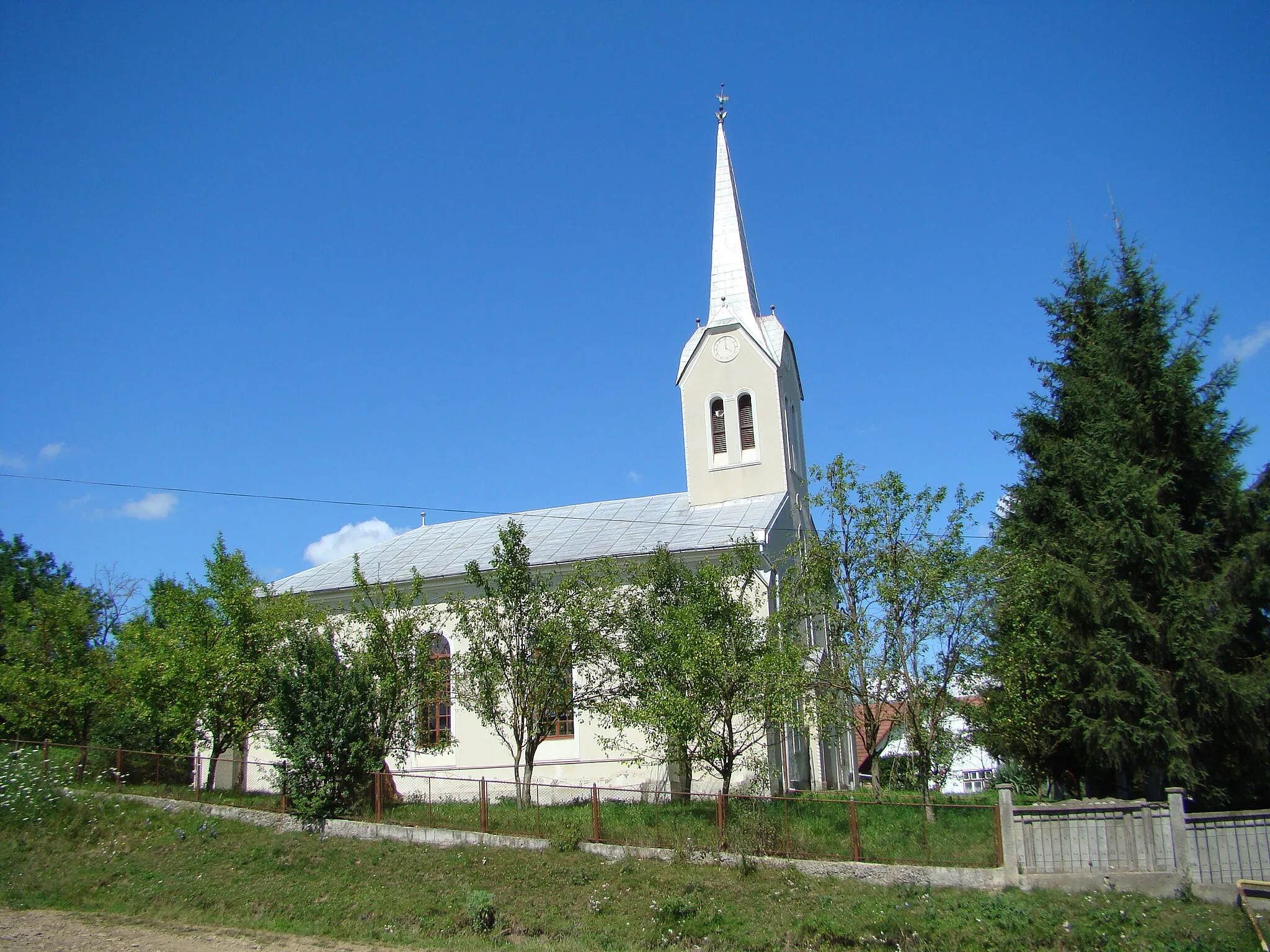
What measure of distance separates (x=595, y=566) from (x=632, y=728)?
16.0 feet

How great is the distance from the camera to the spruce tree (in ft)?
59.5

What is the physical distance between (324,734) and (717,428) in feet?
56.5

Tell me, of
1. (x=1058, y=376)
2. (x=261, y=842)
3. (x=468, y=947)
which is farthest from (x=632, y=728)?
(x=1058, y=376)

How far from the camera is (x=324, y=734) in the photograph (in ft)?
67.8

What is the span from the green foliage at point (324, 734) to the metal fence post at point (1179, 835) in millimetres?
15207

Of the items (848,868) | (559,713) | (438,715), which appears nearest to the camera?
(848,868)

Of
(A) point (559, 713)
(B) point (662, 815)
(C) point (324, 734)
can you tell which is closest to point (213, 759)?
(C) point (324, 734)

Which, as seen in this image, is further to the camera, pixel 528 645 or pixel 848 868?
pixel 528 645

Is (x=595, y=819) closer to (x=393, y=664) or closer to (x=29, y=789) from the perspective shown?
(x=393, y=664)

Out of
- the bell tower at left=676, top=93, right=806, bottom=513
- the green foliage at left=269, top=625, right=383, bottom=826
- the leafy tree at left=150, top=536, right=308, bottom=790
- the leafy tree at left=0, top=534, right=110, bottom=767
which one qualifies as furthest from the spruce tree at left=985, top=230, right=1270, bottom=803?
the leafy tree at left=0, top=534, right=110, bottom=767

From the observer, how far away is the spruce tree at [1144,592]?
59.5ft

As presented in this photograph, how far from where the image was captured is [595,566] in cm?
2489

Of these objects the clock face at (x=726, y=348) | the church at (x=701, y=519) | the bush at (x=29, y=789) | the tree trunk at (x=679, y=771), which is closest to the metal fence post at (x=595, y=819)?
the tree trunk at (x=679, y=771)

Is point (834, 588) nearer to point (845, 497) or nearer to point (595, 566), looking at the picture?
point (845, 497)
